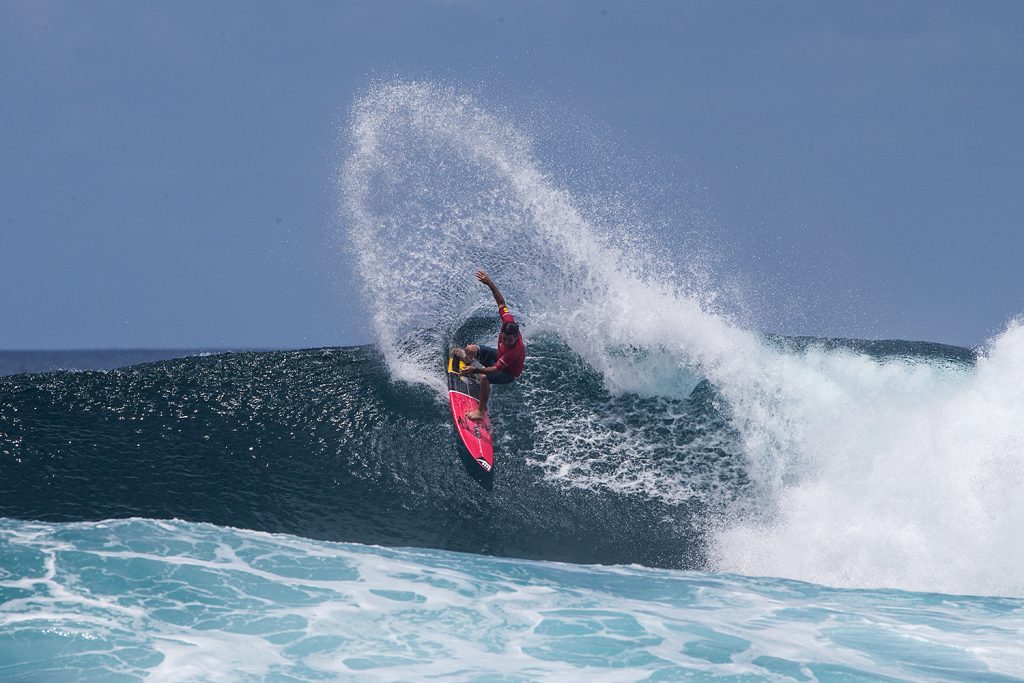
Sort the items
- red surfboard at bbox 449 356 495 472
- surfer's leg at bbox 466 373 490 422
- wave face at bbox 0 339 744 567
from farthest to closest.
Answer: surfer's leg at bbox 466 373 490 422, red surfboard at bbox 449 356 495 472, wave face at bbox 0 339 744 567

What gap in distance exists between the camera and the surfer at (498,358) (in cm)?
1152

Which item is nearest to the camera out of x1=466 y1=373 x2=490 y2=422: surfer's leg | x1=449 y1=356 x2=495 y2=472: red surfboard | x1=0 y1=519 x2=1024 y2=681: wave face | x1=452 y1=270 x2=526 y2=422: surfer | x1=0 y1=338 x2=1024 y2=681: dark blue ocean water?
x1=0 y1=519 x2=1024 y2=681: wave face

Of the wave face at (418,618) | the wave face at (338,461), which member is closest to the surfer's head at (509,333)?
the wave face at (338,461)

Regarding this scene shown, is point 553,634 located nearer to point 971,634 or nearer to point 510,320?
point 971,634

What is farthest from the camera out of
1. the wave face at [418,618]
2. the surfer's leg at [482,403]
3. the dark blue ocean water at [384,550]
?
the surfer's leg at [482,403]

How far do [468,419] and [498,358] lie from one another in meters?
0.98

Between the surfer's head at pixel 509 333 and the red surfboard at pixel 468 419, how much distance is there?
124 cm

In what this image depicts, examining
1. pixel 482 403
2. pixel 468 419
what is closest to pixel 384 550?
pixel 468 419

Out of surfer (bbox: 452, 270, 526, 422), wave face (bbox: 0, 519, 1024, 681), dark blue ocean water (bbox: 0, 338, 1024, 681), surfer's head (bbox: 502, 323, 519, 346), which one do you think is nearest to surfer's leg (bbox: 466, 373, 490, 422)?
surfer (bbox: 452, 270, 526, 422)

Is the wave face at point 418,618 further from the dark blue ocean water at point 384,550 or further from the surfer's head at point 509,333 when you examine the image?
the surfer's head at point 509,333

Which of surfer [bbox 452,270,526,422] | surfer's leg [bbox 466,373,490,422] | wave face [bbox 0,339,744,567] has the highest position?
surfer [bbox 452,270,526,422]

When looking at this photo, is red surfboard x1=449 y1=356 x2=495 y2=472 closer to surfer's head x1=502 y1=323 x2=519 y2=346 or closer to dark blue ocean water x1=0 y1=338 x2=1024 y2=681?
dark blue ocean water x1=0 y1=338 x2=1024 y2=681

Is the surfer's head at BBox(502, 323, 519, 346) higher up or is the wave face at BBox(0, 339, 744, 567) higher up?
the surfer's head at BBox(502, 323, 519, 346)

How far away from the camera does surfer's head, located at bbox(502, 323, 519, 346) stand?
11438 millimetres
